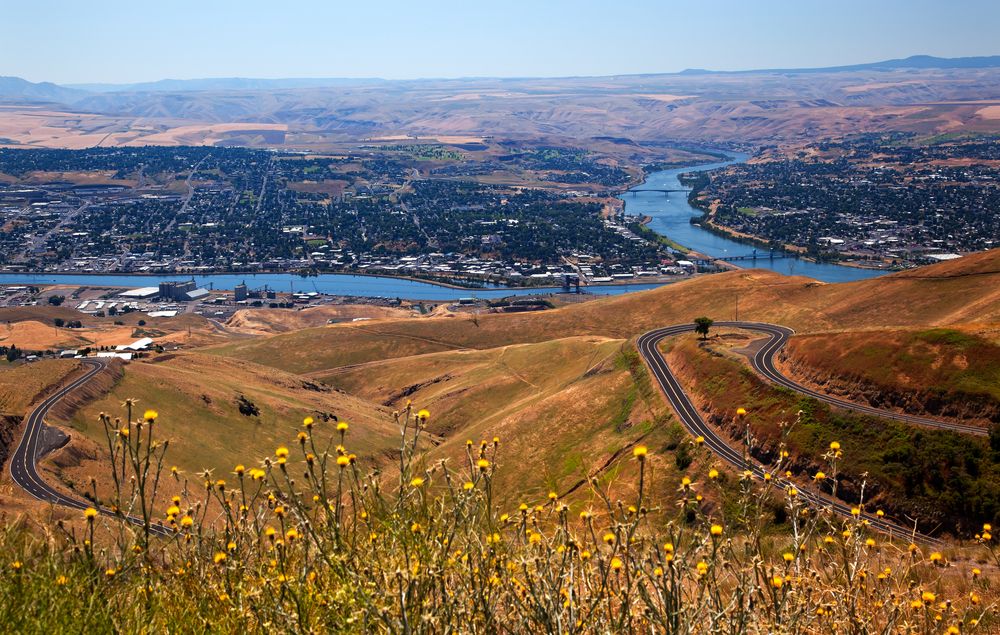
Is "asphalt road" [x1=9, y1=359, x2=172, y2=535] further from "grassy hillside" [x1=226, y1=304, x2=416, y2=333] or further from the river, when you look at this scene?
the river

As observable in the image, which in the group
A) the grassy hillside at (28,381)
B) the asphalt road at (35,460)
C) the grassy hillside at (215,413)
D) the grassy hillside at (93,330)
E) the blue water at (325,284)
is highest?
the grassy hillside at (28,381)

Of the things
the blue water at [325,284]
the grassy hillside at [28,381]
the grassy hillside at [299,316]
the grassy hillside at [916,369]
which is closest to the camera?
the grassy hillside at [916,369]

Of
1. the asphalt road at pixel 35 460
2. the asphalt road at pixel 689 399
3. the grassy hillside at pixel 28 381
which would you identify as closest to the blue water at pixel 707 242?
the asphalt road at pixel 689 399

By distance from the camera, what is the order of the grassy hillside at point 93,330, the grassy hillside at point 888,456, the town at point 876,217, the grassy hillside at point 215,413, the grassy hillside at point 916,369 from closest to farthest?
the grassy hillside at point 888,456 < the grassy hillside at point 916,369 < the grassy hillside at point 215,413 < the grassy hillside at point 93,330 < the town at point 876,217

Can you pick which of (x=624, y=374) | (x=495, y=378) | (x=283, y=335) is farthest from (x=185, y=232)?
(x=624, y=374)

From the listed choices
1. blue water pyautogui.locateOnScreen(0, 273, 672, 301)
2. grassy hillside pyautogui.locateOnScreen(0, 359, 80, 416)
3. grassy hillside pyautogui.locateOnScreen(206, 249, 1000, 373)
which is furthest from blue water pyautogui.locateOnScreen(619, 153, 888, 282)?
grassy hillside pyautogui.locateOnScreen(0, 359, 80, 416)

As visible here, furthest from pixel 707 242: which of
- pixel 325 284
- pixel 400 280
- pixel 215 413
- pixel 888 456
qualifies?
pixel 888 456

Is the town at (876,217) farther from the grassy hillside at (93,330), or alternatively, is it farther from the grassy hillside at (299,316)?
the grassy hillside at (93,330)
